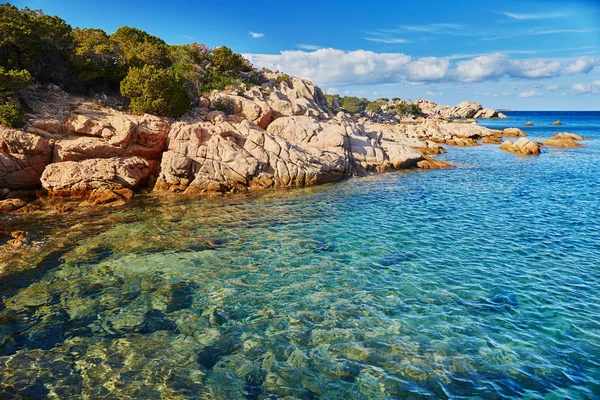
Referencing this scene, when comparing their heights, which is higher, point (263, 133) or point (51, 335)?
point (263, 133)

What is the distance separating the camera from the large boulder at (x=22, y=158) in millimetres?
27594

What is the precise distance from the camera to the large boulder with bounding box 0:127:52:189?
27.6m

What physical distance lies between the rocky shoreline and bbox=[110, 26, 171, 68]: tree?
10304 mm

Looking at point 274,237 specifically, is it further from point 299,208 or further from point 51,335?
point 51,335

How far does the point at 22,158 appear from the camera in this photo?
92.8 ft

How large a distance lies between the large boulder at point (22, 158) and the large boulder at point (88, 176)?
158 centimetres

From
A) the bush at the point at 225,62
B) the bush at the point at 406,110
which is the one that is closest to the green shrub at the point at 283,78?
the bush at the point at 225,62

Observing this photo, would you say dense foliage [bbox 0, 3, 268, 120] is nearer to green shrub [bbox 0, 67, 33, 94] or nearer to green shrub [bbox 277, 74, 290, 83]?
green shrub [bbox 0, 67, 33, 94]

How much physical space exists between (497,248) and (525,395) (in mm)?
11396

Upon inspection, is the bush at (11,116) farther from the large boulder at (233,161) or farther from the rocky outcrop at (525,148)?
the rocky outcrop at (525,148)

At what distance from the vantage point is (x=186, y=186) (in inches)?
1264

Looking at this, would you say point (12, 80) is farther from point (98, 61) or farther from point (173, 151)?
point (173, 151)

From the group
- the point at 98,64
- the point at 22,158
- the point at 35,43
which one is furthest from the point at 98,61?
the point at 22,158

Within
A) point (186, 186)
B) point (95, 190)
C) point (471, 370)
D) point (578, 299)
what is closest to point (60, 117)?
point (95, 190)
